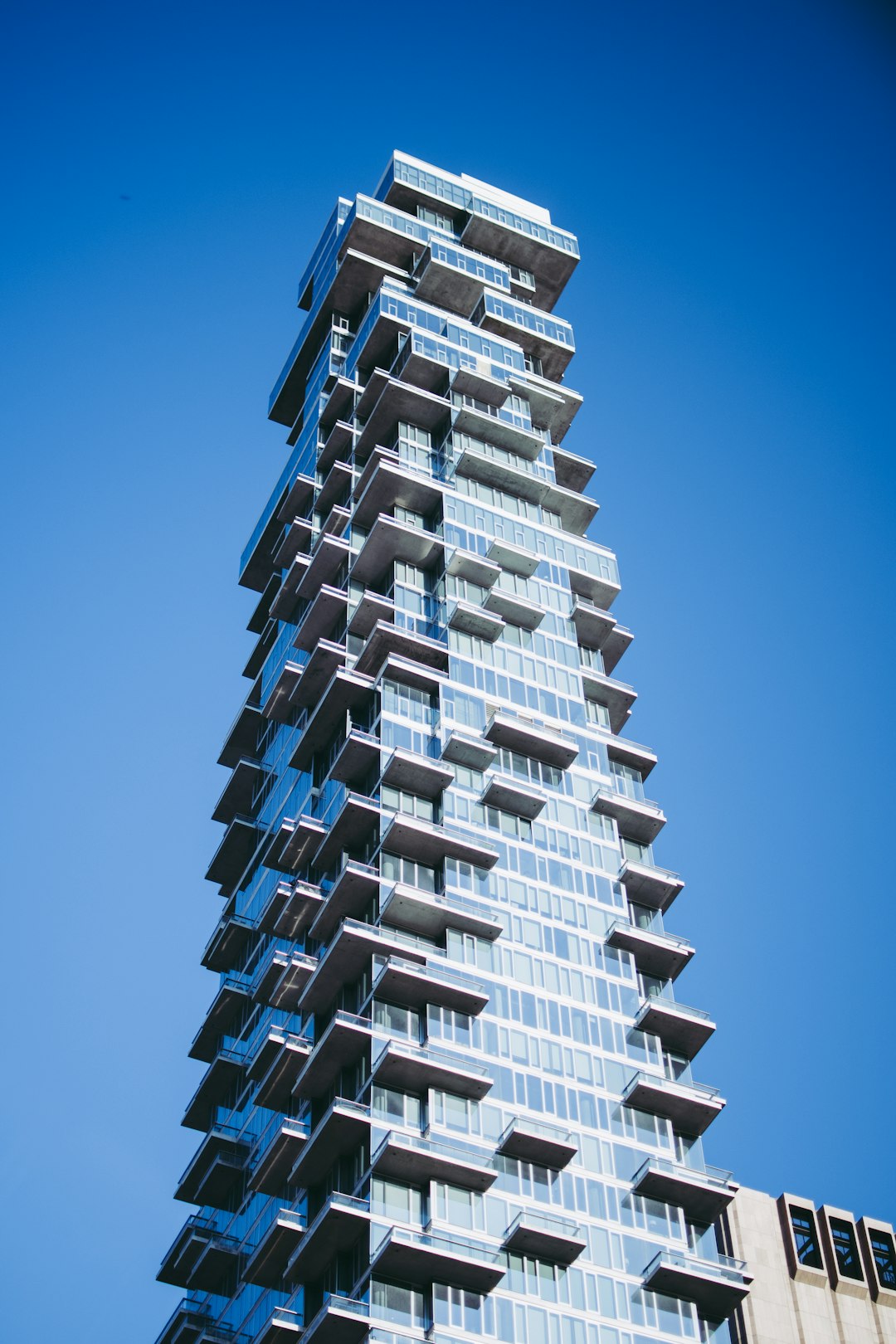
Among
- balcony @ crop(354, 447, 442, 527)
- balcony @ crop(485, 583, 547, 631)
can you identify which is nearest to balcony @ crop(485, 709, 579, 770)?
balcony @ crop(485, 583, 547, 631)

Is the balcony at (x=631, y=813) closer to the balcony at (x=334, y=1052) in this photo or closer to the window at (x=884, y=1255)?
the balcony at (x=334, y=1052)

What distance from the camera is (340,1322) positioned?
240 ft

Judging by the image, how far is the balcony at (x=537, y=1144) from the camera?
81.5 meters

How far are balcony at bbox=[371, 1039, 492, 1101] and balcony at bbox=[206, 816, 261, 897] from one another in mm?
34264

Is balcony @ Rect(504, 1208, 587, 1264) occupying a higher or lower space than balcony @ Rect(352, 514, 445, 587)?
lower

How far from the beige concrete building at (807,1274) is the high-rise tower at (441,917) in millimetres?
12709

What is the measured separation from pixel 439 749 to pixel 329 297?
51.8 metres

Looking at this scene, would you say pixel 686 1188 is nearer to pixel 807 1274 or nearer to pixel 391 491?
pixel 807 1274

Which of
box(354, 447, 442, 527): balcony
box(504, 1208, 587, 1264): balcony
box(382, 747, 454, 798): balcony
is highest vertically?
box(354, 447, 442, 527): balcony

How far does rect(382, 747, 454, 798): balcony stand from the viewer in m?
93.6

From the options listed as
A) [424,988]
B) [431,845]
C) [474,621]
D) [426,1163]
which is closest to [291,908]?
[431,845]

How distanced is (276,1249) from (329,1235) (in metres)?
6.95

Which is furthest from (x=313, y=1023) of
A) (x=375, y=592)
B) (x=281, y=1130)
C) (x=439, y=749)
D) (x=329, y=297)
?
(x=329, y=297)

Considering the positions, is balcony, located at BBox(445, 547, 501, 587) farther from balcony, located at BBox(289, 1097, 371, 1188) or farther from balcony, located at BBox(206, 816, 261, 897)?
balcony, located at BBox(289, 1097, 371, 1188)
